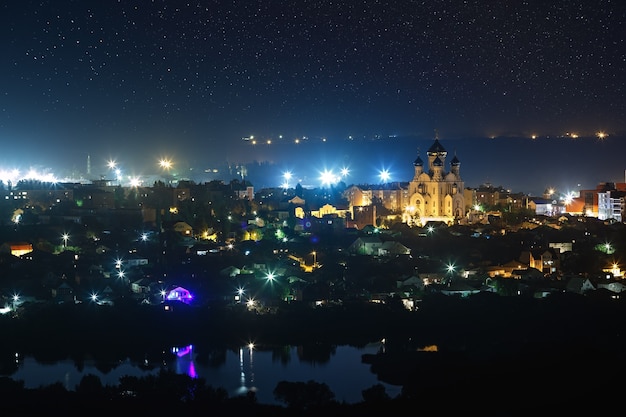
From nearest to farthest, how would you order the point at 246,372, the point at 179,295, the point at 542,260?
the point at 246,372 < the point at 179,295 < the point at 542,260

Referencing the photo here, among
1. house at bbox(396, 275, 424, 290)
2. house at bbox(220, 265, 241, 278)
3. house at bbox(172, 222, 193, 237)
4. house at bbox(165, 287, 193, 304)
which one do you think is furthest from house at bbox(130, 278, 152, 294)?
house at bbox(172, 222, 193, 237)

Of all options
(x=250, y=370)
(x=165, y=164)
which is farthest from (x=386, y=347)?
(x=165, y=164)

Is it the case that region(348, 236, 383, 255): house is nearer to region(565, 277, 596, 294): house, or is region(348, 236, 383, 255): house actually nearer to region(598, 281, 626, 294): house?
region(565, 277, 596, 294): house

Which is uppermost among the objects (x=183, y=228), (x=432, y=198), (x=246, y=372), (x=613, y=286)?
(x=432, y=198)

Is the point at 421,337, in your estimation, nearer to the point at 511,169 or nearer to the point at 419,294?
the point at 419,294

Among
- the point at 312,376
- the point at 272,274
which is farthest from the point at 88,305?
A: the point at 312,376

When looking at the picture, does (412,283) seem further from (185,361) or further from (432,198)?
(432,198)

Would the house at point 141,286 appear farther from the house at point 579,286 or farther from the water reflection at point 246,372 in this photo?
the house at point 579,286

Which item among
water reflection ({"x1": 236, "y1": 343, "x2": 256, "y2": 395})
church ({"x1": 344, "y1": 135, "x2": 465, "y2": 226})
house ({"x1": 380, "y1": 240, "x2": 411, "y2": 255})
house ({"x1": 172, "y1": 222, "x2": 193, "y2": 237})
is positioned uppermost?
church ({"x1": 344, "y1": 135, "x2": 465, "y2": 226})
